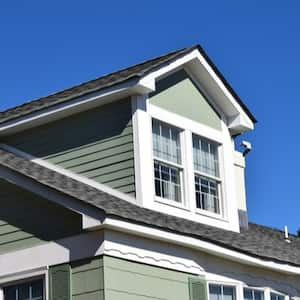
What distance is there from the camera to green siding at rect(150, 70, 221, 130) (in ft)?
50.7

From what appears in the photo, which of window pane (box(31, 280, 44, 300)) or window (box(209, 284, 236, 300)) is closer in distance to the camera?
window pane (box(31, 280, 44, 300))

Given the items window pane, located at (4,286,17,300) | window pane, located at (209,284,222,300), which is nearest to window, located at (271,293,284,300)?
window pane, located at (209,284,222,300)

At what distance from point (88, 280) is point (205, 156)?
4510 mm

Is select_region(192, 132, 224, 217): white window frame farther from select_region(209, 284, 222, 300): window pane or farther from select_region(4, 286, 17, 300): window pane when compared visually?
select_region(4, 286, 17, 300): window pane

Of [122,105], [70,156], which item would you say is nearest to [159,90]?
[122,105]

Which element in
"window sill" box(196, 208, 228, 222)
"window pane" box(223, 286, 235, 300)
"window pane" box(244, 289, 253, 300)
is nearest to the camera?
"window pane" box(223, 286, 235, 300)

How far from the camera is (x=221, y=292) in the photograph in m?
14.0

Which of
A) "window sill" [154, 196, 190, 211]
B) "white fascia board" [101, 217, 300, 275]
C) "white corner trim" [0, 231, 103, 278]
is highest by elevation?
"window sill" [154, 196, 190, 211]

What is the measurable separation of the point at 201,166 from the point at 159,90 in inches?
60.3

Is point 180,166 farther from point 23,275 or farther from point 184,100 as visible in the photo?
point 23,275

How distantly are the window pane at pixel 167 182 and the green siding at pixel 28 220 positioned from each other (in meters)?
2.31

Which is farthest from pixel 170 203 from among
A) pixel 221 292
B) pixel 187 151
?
pixel 221 292

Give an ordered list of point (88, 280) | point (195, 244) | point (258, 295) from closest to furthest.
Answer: point (88, 280) < point (195, 244) < point (258, 295)

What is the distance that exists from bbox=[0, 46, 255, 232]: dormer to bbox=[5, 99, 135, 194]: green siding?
16mm
